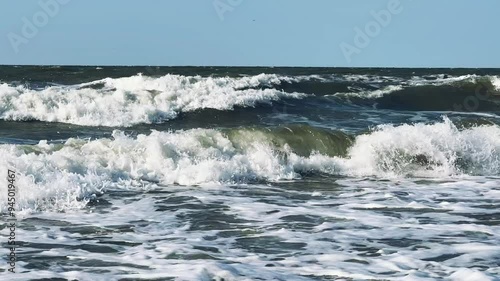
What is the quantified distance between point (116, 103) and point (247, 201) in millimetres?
12231

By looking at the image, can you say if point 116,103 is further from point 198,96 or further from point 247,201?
point 247,201

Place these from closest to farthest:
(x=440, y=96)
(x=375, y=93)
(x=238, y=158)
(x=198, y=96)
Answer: (x=238, y=158) < (x=198, y=96) < (x=375, y=93) < (x=440, y=96)

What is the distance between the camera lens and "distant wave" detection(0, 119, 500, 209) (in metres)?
10.1

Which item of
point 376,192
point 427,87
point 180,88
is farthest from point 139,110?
point 427,87

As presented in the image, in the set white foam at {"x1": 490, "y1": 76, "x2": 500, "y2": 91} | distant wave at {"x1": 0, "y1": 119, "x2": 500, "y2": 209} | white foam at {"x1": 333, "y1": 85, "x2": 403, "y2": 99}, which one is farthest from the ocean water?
white foam at {"x1": 490, "y1": 76, "x2": 500, "y2": 91}

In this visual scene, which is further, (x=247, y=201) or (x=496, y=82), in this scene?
(x=496, y=82)

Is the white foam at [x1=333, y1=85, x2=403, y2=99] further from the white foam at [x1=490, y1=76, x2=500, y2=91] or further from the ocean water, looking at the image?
the ocean water

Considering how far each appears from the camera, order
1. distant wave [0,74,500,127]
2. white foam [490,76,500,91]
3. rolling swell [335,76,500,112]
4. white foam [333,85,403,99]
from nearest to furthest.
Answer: distant wave [0,74,500,127] → rolling swell [335,76,500,112] → white foam [333,85,403,99] → white foam [490,76,500,91]

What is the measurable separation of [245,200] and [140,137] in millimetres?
3660

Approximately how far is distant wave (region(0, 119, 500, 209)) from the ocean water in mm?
30

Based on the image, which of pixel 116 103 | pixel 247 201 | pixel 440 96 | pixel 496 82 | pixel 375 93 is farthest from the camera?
pixel 496 82

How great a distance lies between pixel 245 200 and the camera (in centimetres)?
948

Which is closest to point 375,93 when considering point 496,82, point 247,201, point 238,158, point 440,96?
point 440,96

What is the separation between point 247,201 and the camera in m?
9.40
